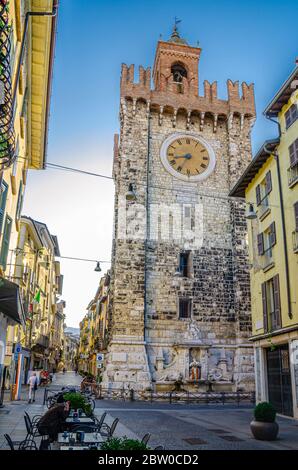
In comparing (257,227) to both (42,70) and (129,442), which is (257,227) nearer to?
(42,70)

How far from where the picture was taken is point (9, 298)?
1073cm

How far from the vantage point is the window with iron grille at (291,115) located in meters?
16.7

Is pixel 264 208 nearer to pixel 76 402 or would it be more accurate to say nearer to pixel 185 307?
pixel 185 307

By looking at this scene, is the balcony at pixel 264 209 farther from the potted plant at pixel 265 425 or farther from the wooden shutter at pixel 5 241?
the wooden shutter at pixel 5 241

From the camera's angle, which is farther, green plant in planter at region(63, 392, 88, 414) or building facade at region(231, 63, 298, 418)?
building facade at region(231, 63, 298, 418)

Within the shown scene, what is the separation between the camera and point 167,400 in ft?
73.2

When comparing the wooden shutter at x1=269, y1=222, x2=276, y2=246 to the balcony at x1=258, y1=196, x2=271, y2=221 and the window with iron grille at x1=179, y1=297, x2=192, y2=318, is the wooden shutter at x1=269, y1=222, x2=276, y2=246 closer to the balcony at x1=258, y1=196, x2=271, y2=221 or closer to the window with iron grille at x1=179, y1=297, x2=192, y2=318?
the balcony at x1=258, y1=196, x2=271, y2=221

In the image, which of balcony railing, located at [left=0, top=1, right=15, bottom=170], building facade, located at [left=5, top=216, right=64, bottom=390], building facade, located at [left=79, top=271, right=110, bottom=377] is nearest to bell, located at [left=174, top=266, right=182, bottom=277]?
building facade, located at [left=79, top=271, right=110, bottom=377]

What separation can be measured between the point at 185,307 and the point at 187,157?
31.9 feet

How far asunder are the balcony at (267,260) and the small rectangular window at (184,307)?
804 cm

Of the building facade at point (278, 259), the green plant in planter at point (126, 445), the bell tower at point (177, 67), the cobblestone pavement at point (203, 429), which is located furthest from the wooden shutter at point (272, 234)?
the bell tower at point (177, 67)

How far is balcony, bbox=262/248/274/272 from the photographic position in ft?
57.0
